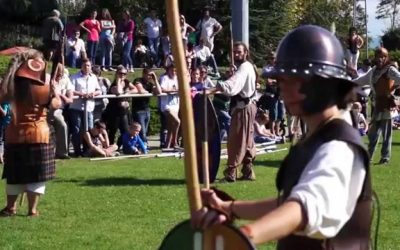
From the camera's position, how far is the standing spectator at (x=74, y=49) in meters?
23.4

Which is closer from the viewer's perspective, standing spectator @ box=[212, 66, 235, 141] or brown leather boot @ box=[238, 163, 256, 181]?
brown leather boot @ box=[238, 163, 256, 181]

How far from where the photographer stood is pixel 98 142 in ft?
54.3

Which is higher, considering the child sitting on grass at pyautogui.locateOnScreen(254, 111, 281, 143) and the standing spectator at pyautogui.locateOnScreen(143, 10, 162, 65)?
the standing spectator at pyautogui.locateOnScreen(143, 10, 162, 65)

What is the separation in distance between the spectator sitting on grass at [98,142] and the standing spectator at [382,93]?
14.8 ft

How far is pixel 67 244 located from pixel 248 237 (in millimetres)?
5684

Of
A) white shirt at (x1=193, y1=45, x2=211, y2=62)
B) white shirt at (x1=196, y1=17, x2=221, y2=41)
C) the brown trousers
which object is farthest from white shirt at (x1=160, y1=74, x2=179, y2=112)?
white shirt at (x1=196, y1=17, x2=221, y2=41)

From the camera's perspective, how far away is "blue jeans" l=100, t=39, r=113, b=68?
24.3 m

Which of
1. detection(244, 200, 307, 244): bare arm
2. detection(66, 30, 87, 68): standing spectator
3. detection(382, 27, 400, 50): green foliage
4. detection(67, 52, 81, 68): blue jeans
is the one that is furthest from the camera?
detection(382, 27, 400, 50): green foliage

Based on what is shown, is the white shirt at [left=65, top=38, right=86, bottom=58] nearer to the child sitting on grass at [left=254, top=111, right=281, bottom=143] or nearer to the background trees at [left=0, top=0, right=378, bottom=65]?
the child sitting on grass at [left=254, top=111, right=281, bottom=143]

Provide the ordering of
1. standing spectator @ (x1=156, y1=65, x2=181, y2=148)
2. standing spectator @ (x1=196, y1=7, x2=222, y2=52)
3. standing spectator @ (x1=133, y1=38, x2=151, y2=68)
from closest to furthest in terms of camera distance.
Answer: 1. standing spectator @ (x1=156, y1=65, x2=181, y2=148)
2. standing spectator @ (x1=196, y1=7, x2=222, y2=52)
3. standing spectator @ (x1=133, y1=38, x2=151, y2=68)

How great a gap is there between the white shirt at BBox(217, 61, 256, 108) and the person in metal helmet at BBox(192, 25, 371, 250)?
8.22 metres

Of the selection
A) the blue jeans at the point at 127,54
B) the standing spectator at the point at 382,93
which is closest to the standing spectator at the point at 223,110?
the standing spectator at the point at 382,93

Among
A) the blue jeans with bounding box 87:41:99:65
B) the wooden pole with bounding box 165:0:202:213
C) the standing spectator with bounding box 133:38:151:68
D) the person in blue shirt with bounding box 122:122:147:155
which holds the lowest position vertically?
the person in blue shirt with bounding box 122:122:147:155

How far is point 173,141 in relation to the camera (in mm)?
17516
